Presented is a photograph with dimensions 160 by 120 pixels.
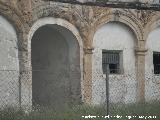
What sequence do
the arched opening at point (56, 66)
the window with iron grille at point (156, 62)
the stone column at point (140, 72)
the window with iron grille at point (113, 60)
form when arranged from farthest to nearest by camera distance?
the window with iron grille at point (156, 62)
the stone column at point (140, 72)
the window with iron grille at point (113, 60)
the arched opening at point (56, 66)

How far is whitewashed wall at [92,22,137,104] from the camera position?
726 inches

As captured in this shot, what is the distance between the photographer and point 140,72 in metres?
19.5

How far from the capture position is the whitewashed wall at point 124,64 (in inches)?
726

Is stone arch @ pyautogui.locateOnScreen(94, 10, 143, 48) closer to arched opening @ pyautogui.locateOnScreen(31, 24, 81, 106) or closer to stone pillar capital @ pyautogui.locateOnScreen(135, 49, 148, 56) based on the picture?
stone pillar capital @ pyautogui.locateOnScreen(135, 49, 148, 56)

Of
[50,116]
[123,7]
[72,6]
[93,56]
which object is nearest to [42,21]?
[72,6]

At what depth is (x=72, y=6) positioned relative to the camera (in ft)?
57.9

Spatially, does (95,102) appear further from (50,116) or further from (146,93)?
(50,116)

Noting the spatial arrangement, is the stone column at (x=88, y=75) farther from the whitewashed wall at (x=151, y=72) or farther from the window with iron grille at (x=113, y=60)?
the whitewashed wall at (x=151, y=72)

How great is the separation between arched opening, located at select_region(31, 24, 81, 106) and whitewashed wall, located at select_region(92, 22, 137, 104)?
33.0 inches

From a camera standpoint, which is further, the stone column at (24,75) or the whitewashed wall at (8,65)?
the stone column at (24,75)

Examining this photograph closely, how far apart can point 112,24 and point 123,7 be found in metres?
0.87

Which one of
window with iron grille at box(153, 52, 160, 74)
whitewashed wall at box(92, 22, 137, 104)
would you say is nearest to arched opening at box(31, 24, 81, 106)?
whitewashed wall at box(92, 22, 137, 104)

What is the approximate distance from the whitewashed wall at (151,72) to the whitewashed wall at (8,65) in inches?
251

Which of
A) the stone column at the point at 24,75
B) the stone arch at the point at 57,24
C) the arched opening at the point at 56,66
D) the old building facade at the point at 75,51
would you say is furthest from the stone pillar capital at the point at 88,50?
the stone column at the point at 24,75
